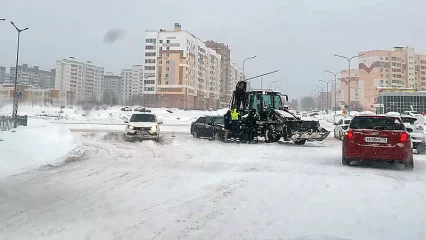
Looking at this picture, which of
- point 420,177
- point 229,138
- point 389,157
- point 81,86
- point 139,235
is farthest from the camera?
point 81,86

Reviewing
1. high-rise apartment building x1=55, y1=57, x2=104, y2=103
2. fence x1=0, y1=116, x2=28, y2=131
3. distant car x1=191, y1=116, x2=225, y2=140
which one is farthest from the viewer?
high-rise apartment building x1=55, y1=57, x2=104, y2=103

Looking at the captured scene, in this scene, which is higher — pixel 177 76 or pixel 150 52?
pixel 150 52

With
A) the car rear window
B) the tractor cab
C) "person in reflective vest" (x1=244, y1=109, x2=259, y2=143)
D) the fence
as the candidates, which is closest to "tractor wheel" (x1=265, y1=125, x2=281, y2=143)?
"person in reflective vest" (x1=244, y1=109, x2=259, y2=143)

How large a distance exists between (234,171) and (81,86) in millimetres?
30378

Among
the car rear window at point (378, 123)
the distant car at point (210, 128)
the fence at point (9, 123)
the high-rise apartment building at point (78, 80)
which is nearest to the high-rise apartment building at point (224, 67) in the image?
the high-rise apartment building at point (78, 80)

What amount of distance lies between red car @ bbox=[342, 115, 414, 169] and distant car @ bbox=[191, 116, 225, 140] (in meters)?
9.64

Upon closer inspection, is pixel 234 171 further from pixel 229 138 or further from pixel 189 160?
pixel 229 138

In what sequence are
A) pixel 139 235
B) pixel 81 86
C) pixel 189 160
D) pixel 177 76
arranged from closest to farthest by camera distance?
1. pixel 139 235
2. pixel 189 160
3. pixel 81 86
4. pixel 177 76

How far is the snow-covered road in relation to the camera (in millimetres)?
4383

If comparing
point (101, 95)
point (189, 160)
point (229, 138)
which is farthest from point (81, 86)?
point (189, 160)

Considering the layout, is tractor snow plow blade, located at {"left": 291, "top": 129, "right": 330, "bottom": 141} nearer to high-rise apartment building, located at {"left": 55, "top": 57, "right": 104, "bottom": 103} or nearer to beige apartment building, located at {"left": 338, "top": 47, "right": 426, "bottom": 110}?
high-rise apartment building, located at {"left": 55, "top": 57, "right": 104, "bottom": 103}

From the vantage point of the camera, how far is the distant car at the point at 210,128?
19141 millimetres

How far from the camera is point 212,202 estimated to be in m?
5.72

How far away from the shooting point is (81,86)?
35.4 meters
